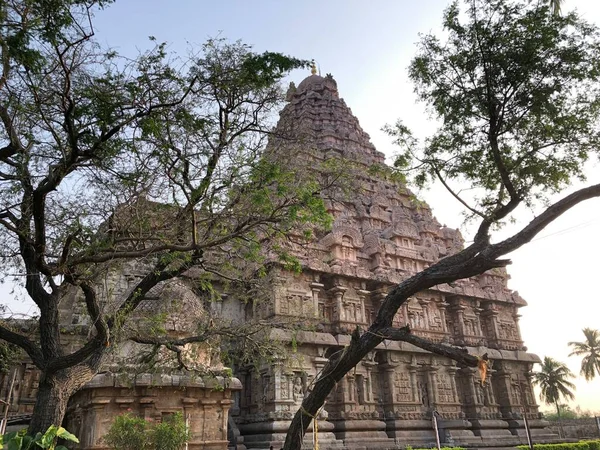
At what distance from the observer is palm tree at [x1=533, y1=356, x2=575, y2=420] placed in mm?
41447

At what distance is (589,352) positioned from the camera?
4156 cm

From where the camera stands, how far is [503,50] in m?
8.88

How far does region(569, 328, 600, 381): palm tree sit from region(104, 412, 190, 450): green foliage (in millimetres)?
43559

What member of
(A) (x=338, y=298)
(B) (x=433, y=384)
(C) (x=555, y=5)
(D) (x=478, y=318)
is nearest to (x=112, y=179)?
(C) (x=555, y=5)

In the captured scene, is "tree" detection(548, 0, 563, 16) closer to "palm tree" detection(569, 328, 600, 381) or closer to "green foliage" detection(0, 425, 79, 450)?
"green foliage" detection(0, 425, 79, 450)

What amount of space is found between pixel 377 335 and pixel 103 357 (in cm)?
467

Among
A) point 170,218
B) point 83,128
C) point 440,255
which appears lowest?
point 170,218

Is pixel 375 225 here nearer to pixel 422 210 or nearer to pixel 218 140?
pixel 422 210

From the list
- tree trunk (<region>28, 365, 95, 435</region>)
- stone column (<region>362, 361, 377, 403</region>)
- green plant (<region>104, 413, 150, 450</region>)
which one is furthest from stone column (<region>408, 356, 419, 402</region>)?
tree trunk (<region>28, 365, 95, 435</region>)

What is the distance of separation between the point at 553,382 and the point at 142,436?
43751 millimetres

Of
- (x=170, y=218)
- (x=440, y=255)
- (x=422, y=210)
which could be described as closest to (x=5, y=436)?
(x=170, y=218)

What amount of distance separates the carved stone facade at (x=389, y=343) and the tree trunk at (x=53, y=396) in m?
7.41

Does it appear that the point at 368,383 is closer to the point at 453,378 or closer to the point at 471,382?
the point at 453,378

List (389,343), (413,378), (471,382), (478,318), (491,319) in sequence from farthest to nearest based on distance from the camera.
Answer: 1. (491,319)
2. (478,318)
3. (471,382)
4. (413,378)
5. (389,343)
